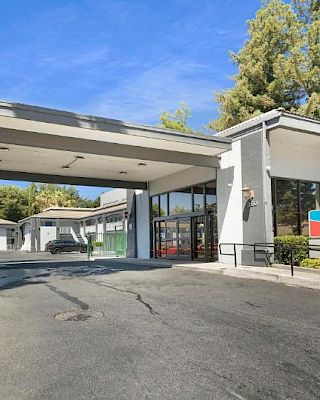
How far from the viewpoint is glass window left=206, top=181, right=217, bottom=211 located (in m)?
19.4

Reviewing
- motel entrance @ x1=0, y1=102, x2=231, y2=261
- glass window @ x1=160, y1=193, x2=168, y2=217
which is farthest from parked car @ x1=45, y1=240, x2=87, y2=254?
glass window @ x1=160, y1=193, x2=168, y2=217

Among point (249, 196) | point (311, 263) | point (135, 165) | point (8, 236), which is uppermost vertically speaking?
point (135, 165)

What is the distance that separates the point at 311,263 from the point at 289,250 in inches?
72.4

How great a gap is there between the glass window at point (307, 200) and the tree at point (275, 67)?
11803mm

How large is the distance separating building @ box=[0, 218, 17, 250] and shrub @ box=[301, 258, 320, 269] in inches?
2000

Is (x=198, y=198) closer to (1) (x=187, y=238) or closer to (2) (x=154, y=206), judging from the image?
(1) (x=187, y=238)

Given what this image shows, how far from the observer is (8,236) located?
60.6m

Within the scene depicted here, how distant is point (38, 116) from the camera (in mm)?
13422

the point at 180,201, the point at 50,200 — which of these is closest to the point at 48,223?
the point at 50,200

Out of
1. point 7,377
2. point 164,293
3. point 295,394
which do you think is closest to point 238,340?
point 295,394

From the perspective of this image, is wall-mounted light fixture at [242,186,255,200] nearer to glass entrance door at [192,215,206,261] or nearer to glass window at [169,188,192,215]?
glass entrance door at [192,215,206,261]

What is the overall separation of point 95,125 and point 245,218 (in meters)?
6.94

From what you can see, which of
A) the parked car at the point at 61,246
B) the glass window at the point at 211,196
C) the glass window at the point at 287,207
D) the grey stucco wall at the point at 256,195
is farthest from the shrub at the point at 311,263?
the parked car at the point at 61,246

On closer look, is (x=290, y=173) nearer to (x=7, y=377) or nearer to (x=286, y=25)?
(x=7, y=377)
